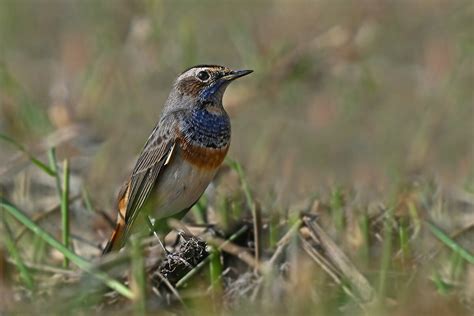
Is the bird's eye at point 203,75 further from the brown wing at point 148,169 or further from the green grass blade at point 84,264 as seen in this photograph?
the green grass blade at point 84,264

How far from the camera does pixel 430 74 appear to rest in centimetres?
1027

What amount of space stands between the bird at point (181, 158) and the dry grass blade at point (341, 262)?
1.96 feet

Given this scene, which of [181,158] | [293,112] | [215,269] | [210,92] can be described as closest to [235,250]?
[215,269]

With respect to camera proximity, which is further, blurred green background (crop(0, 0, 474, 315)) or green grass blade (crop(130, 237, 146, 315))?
blurred green background (crop(0, 0, 474, 315))

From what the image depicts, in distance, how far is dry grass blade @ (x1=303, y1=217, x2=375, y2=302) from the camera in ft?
18.7

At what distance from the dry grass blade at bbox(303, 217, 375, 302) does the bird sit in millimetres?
599

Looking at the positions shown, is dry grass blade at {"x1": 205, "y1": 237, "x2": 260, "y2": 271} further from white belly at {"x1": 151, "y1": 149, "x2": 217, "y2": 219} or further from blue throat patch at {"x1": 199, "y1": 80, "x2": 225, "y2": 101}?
blue throat patch at {"x1": 199, "y1": 80, "x2": 225, "y2": 101}

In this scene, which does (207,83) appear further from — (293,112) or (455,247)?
(293,112)

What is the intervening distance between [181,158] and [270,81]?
4.02 meters

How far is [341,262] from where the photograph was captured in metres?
5.90

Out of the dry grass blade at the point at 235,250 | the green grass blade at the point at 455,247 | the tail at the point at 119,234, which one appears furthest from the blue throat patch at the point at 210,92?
the green grass blade at the point at 455,247

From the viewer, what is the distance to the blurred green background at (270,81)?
27.9 feet

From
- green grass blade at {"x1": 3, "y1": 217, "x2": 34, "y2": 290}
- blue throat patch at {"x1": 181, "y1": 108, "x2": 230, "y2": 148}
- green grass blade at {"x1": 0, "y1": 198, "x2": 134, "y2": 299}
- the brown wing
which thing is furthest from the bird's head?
green grass blade at {"x1": 3, "y1": 217, "x2": 34, "y2": 290}

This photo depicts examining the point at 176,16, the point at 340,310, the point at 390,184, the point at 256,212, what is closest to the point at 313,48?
the point at 176,16
